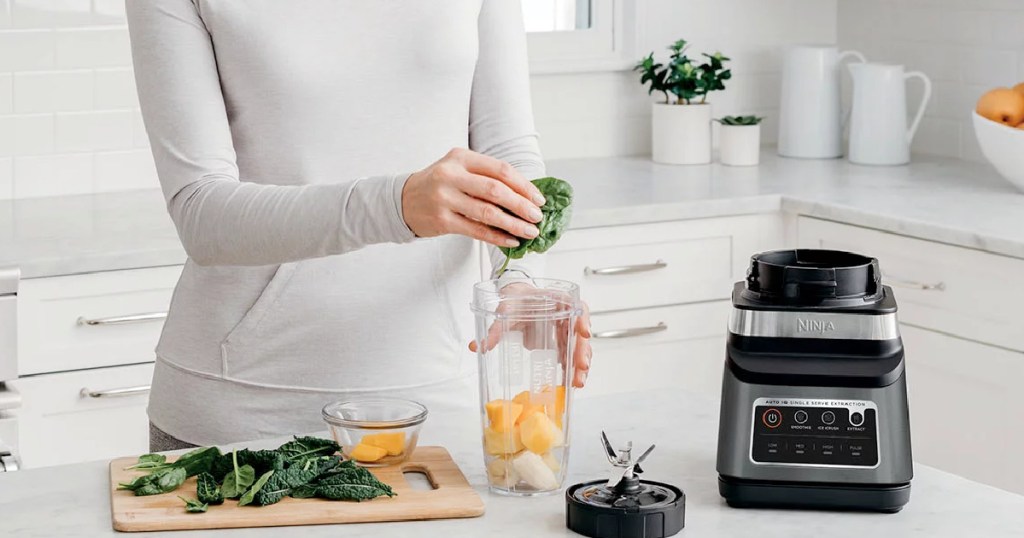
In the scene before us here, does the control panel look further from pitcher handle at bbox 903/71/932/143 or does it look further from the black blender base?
pitcher handle at bbox 903/71/932/143

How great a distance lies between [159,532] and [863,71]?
2.44 meters

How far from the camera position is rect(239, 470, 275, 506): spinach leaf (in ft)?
3.84

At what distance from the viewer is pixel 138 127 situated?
2.87 meters

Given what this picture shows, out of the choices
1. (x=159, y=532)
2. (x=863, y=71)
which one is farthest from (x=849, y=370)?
(x=863, y=71)

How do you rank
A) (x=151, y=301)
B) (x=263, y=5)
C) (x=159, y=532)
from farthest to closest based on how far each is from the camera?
(x=151, y=301) < (x=263, y=5) < (x=159, y=532)

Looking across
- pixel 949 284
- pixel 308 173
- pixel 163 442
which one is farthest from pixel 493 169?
pixel 949 284

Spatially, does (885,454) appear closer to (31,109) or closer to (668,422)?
(668,422)

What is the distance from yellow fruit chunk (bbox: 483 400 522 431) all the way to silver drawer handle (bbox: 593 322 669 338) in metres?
1.49

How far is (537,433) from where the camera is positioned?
1219 mm

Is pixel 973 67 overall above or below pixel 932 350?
above

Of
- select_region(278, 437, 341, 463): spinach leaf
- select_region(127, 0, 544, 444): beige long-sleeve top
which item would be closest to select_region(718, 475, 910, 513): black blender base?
select_region(278, 437, 341, 463): spinach leaf

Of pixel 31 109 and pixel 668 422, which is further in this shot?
pixel 31 109

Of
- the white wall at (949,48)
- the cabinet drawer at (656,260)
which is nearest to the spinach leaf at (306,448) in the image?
the cabinet drawer at (656,260)

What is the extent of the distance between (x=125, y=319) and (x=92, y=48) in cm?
74
